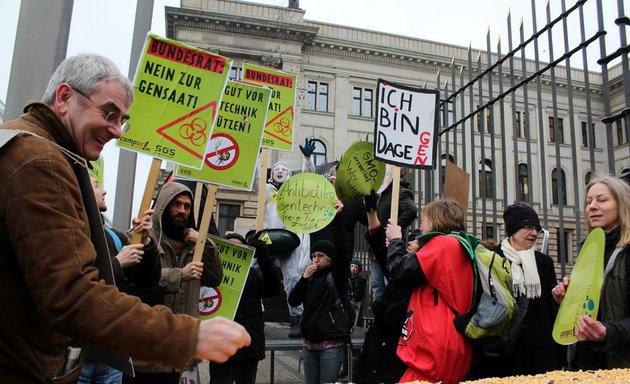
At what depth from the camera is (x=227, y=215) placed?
1081 inches

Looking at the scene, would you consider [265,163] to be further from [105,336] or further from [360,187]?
[105,336]

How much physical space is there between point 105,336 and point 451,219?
2.71 meters

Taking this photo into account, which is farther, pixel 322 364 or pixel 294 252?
pixel 294 252

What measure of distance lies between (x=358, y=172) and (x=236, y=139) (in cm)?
117

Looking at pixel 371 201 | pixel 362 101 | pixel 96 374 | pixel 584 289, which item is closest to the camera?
pixel 584 289

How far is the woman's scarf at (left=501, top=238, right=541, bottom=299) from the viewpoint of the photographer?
343 cm

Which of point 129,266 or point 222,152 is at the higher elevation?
point 222,152

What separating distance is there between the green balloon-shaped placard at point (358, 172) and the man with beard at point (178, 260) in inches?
53.0

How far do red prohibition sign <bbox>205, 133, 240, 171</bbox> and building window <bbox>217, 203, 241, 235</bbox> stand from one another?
918 inches

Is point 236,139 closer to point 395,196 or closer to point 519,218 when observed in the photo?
point 395,196

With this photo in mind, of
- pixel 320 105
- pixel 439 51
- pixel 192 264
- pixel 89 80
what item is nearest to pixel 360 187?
pixel 192 264

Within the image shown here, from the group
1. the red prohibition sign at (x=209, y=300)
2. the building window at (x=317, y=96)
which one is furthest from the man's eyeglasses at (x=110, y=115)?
the building window at (x=317, y=96)

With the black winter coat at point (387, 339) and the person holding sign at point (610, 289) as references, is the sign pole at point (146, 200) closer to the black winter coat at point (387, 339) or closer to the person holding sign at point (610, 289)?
the black winter coat at point (387, 339)

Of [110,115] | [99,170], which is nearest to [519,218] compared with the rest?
[110,115]
